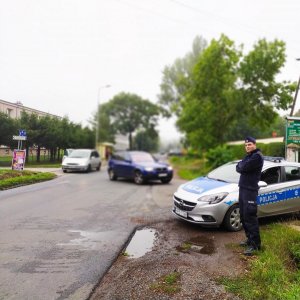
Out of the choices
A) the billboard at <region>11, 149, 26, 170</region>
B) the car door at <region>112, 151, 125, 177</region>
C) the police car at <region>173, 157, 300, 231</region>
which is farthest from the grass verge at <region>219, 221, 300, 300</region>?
the car door at <region>112, 151, 125, 177</region>

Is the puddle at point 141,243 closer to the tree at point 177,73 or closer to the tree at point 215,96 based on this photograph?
the tree at point 215,96

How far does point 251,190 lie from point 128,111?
240 ft

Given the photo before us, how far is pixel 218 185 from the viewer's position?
287 inches

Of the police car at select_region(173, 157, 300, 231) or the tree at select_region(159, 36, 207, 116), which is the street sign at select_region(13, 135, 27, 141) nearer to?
the police car at select_region(173, 157, 300, 231)

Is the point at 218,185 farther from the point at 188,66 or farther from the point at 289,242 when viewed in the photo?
the point at 188,66

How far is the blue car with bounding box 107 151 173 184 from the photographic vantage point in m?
15.7

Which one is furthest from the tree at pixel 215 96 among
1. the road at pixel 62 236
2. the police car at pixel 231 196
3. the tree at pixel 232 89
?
the police car at pixel 231 196

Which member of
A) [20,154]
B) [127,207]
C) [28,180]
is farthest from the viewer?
[127,207]

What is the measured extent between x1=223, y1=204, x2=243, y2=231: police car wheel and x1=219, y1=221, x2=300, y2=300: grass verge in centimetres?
74

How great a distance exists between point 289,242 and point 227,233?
1315 mm

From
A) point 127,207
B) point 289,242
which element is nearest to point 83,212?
point 127,207

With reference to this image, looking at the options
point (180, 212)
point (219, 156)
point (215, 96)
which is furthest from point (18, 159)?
point (215, 96)

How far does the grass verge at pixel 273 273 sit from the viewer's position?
397 cm

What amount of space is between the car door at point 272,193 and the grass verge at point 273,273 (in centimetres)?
98
